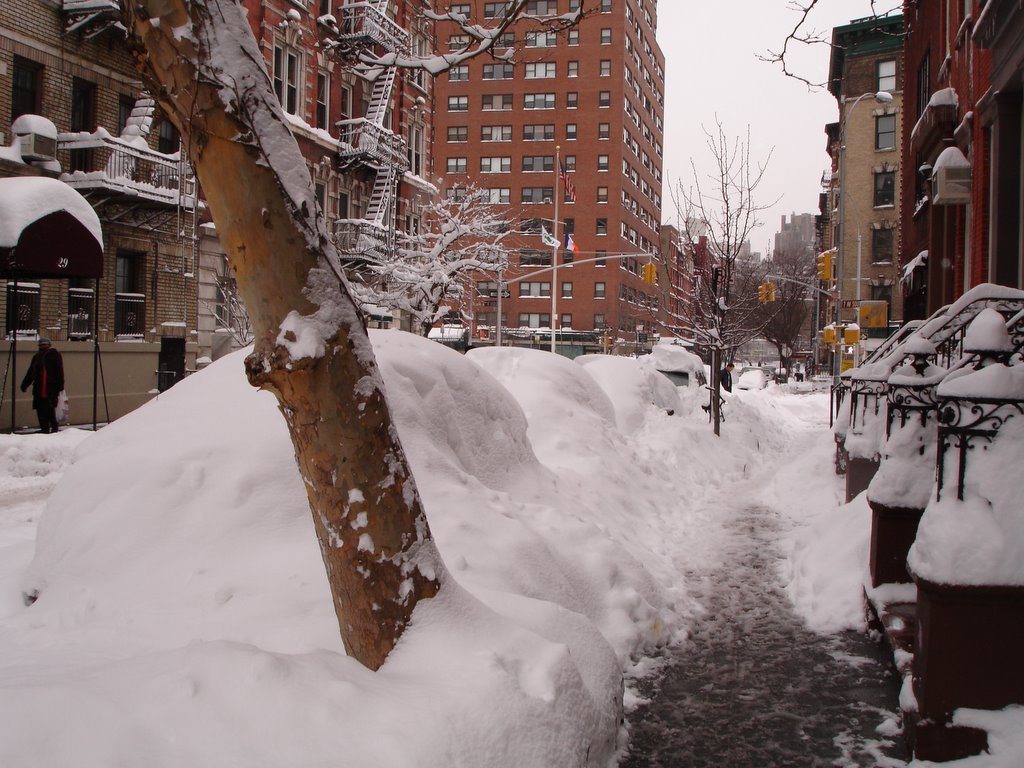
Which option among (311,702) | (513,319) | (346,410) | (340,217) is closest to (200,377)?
(346,410)

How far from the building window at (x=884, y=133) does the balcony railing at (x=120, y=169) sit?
3929cm

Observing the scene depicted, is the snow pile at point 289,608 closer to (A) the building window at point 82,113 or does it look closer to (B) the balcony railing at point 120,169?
(B) the balcony railing at point 120,169

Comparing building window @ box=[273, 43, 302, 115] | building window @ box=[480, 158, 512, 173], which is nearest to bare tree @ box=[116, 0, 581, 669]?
building window @ box=[273, 43, 302, 115]

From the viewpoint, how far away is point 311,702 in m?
2.94

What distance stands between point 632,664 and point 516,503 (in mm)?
1763

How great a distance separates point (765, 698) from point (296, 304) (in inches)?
151

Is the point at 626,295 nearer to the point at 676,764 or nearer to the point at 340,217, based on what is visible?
the point at 340,217

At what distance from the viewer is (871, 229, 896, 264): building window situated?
155 ft

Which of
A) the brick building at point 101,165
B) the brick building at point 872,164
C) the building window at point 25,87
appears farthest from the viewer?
the brick building at point 872,164

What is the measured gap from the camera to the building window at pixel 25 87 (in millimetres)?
20609

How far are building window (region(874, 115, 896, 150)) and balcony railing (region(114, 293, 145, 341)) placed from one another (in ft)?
135

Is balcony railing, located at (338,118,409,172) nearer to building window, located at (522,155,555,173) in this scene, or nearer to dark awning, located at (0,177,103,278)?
dark awning, located at (0,177,103,278)

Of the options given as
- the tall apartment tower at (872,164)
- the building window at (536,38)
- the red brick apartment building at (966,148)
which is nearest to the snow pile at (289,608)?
the building window at (536,38)

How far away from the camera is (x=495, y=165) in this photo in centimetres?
8381
